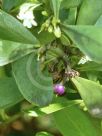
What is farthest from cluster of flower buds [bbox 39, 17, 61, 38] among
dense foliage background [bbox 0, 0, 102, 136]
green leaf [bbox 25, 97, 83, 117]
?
green leaf [bbox 25, 97, 83, 117]

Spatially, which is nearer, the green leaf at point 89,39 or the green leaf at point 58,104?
the green leaf at point 89,39

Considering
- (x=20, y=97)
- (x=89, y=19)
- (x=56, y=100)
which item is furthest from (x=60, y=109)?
(x=89, y=19)

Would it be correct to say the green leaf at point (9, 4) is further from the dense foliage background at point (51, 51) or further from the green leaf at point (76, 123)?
the green leaf at point (76, 123)

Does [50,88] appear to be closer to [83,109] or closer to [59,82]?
[59,82]

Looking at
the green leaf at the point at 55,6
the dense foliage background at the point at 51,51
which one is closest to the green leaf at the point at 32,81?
the dense foliage background at the point at 51,51

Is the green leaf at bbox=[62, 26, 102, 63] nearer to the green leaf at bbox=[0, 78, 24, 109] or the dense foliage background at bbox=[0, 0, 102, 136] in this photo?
the dense foliage background at bbox=[0, 0, 102, 136]

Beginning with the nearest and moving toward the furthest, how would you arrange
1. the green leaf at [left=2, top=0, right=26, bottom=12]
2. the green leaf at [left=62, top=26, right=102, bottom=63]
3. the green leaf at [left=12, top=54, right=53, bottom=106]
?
the green leaf at [left=62, top=26, right=102, bottom=63]
the green leaf at [left=12, top=54, right=53, bottom=106]
the green leaf at [left=2, top=0, right=26, bottom=12]

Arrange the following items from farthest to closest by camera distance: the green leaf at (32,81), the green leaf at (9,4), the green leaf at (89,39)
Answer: the green leaf at (9,4) → the green leaf at (32,81) → the green leaf at (89,39)
